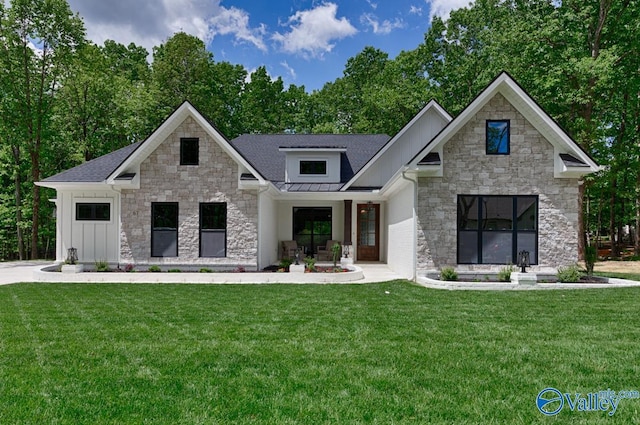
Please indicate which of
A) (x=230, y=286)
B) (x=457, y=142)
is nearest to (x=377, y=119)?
(x=457, y=142)

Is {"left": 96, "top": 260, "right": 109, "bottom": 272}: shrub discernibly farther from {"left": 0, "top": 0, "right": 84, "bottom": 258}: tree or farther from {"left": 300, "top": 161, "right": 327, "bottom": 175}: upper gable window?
{"left": 0, "top": 0, "right": 84, "bottom": 258}: tree

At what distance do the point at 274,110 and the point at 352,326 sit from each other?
1364 inches

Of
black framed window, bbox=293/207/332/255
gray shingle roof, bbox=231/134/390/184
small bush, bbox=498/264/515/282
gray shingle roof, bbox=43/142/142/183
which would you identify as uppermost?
gray shingle roof, bbox=231/134/390/184

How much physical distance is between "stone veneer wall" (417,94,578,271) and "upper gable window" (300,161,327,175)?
7898 mm

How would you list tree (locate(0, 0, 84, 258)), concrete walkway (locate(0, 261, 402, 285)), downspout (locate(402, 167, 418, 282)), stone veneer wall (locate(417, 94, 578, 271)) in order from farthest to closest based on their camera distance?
tree (locate(0, 0, 84, 258)), concrete walkway (locate(0, 261, 402, 285)), downspout (locate(402, 167, 418, 282)), stone veneer wall (locate(417, 94, 578, 271))

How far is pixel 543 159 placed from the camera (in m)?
12.6

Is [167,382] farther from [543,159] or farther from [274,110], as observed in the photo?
[274,110]

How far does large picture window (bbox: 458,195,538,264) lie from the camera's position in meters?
12.6

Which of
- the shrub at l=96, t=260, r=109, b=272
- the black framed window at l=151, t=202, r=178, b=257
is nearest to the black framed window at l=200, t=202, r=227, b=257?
the black framed window at l=151, t=202, r=178, b=257

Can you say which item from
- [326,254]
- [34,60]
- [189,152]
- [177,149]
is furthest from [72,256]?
[34,60]

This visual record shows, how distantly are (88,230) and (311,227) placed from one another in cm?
934

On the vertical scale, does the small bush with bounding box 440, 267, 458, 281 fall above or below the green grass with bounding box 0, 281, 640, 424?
above

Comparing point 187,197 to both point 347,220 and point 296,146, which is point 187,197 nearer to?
point 296,146

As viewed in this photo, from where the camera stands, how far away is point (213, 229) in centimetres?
1500
